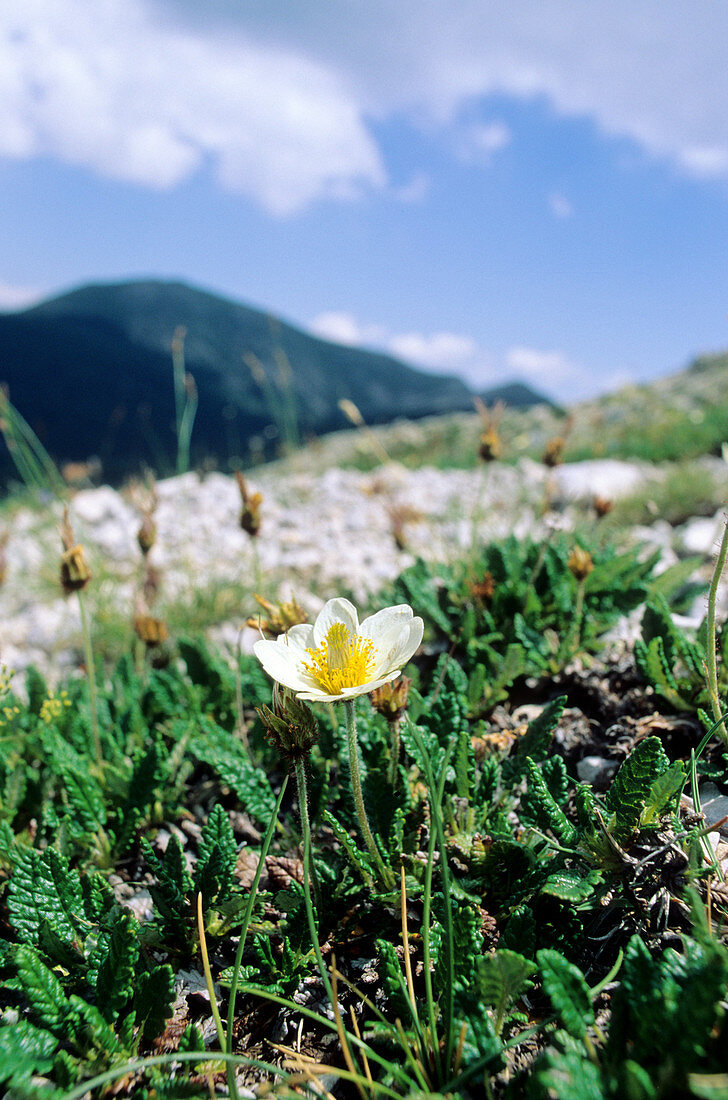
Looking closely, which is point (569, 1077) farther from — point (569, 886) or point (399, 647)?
point (399, 647)

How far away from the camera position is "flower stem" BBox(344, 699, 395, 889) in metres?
1.14

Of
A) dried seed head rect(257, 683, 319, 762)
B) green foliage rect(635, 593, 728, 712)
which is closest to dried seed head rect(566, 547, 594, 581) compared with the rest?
green foliage rect(635, 593, 728, 712)

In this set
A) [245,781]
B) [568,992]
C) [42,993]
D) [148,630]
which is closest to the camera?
[568,992]

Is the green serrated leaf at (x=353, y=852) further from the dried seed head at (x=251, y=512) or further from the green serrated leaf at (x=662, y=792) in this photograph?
the dried seed head at (x=251, y=512)

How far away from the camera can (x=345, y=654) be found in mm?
1207

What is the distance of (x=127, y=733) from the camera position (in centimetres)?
219

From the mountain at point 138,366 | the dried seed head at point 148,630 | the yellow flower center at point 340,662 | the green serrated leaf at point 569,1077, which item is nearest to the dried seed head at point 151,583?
the dried seed head at point 148,630

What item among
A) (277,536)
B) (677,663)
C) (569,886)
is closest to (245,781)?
(569,886)

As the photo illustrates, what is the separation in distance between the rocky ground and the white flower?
1016 millimetres

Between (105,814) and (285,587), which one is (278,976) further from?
(285,587)

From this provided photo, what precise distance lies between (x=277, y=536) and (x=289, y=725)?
155 inches

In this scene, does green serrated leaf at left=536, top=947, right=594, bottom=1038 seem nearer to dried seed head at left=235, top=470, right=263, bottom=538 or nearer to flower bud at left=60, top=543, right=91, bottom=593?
dried seed head at left=235, top=470, right=263, bottom=538

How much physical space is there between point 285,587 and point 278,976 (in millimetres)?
2794

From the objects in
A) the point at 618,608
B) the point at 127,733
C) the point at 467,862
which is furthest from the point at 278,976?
the point at 618,608
